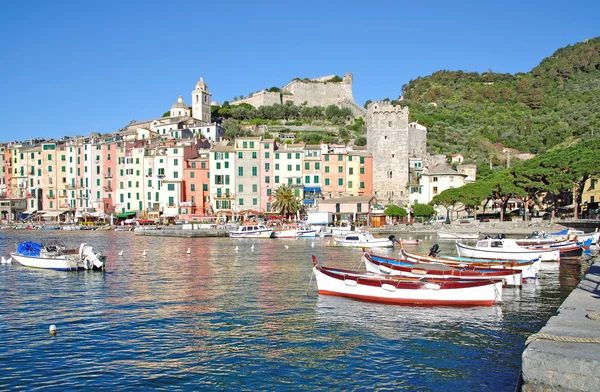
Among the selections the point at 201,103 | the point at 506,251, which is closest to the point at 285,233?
the point at 506,251

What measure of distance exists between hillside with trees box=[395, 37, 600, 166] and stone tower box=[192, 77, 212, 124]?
42.8m

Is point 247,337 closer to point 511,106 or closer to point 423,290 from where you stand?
point 423,290

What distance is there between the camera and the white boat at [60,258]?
34.1 m

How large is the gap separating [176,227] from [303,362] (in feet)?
205

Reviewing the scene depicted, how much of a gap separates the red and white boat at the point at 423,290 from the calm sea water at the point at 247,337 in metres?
0.59

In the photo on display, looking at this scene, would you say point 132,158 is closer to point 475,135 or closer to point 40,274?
point 40,274

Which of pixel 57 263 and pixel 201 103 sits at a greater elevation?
pixel 201 103

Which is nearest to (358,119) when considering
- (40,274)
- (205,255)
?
(205,255)

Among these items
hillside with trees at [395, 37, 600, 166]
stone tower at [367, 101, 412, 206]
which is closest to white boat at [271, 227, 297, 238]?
stone tower at [367, 101, 412, 206]

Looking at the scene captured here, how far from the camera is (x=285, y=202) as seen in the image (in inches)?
2997

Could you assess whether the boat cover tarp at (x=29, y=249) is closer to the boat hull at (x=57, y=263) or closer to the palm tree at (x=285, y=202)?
the boat hull at (x=57, y=263)

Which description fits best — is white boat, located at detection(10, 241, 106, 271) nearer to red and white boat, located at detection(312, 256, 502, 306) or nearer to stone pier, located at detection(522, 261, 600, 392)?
red and white boat, located at detection(312, 256, 502, 306)

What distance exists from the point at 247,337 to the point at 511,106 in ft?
468

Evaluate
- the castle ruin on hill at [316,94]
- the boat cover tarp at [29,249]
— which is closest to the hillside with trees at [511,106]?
the castle ruin on hill at [316,94]
